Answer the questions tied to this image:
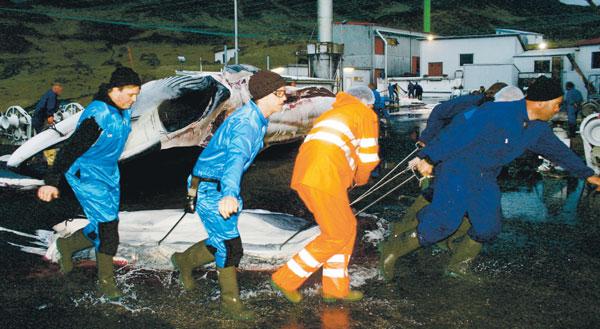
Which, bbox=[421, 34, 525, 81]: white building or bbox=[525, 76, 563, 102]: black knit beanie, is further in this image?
bbox=[421, 34, 525, 81]: white building

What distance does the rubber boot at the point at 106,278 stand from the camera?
388 centimetres

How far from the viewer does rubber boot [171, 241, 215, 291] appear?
383 centimetres

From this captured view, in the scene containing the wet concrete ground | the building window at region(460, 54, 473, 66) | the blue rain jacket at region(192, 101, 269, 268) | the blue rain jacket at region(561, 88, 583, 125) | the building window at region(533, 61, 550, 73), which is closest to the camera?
the blue rain jacket at region(192, 101, 269, 268)

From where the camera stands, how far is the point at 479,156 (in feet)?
12.9

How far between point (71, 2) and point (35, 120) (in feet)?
398

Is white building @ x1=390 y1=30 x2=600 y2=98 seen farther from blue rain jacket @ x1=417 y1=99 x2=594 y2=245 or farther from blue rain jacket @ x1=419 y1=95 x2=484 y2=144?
blue rain jacket @ x1=417 y1=99 x2=594 y2=245

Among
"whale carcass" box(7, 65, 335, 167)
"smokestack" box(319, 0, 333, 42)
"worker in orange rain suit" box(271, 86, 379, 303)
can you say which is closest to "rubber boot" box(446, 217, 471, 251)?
"worker in orange rain suit" box(271, 86, 379, 303)

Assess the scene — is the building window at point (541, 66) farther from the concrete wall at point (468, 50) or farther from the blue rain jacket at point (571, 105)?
the blue rain jacket at point (571, 105)

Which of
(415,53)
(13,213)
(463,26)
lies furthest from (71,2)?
(13,213)

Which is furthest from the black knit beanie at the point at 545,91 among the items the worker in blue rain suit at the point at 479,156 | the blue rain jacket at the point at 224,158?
the blue rain jacket at the point at 224,158

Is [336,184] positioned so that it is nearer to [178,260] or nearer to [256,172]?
[178,260]

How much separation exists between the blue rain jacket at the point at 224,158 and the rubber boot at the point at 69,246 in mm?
1252

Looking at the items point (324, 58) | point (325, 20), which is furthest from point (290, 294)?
point (325, 20)

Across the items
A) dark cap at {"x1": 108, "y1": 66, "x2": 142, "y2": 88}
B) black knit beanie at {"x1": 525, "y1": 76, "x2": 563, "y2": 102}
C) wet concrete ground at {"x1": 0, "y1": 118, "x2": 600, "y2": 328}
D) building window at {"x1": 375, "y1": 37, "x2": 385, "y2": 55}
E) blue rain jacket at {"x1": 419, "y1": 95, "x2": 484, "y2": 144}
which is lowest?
wet concrete ground at {"x1": 0, "y1": 118, "x2": 600, "y2": 328}
